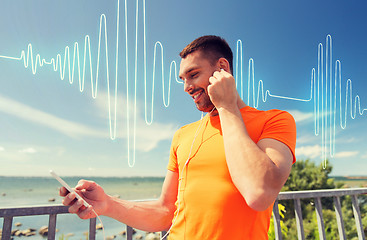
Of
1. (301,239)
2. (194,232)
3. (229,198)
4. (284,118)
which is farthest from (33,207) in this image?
(301,239)

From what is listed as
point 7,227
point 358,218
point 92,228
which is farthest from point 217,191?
point 358,218

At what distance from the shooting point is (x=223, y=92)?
3.15 ft

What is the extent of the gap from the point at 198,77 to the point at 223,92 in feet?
0.93

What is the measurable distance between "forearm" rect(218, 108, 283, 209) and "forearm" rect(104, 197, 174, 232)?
581mm

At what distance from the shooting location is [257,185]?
2.65 ft

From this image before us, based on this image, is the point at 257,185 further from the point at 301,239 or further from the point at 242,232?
the point at 301,239

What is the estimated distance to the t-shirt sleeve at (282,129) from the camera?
949 millimetres

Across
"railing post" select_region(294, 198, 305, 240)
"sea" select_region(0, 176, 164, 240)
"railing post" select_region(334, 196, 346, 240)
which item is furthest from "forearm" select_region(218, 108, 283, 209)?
"sea" select_region(0, 176, 164, 240)

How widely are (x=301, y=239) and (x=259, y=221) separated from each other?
2126mm

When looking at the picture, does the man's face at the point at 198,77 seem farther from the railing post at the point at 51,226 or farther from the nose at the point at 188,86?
the railing post at the point at 51,226

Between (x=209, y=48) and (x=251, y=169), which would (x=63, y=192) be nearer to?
(x=251, y=169)

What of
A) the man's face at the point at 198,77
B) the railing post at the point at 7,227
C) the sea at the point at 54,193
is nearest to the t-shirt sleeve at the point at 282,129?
the man's face at the point at 198,77

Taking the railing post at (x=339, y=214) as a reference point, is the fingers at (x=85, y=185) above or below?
above

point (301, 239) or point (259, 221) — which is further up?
point (259, 221)
